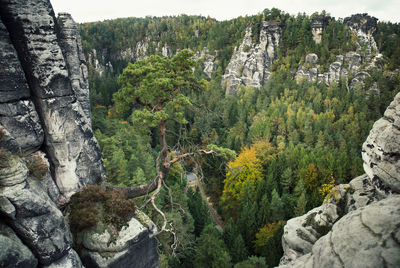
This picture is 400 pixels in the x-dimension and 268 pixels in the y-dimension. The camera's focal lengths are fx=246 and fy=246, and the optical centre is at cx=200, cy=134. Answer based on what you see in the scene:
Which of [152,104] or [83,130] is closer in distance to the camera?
[83,130]

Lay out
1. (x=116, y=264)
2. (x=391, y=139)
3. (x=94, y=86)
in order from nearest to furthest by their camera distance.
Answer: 1. (x=391, y=139)
2. (x=116, y=264)
3. (x=94, y=86)

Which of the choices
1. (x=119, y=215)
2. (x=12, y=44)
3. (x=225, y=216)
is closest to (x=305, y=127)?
(x=225, y=216)

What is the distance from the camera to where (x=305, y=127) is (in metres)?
51.0

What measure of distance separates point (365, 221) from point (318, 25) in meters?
103

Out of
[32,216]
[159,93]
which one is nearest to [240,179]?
[159,93]

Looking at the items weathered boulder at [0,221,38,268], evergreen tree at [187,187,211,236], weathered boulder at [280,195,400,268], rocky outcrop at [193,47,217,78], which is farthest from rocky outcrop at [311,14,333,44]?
weathered boulder at [0,221,38,268]

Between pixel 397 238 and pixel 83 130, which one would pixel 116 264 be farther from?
pixel 397 238

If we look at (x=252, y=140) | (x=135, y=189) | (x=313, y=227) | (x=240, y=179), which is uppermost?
(x=135, y=189)

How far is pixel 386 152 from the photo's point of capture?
338 inches

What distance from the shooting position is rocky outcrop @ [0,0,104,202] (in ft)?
31.2

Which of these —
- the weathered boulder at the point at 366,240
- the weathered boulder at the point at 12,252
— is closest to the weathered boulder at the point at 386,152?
the weathered boulder at the point at 366,240

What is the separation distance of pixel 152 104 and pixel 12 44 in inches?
266

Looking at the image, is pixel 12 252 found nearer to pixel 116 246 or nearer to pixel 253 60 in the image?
pixel 116 246

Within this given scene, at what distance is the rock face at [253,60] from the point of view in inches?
Answer: 3467
